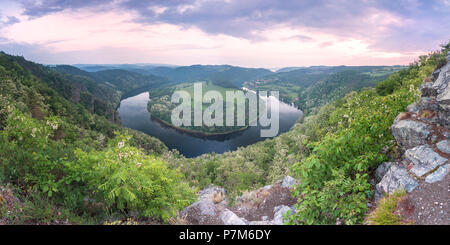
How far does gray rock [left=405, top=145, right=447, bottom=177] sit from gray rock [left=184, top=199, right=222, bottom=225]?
5.35m

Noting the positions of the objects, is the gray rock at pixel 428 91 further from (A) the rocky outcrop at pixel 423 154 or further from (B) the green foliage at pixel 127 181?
(B) the green foliage at pixel 127 181

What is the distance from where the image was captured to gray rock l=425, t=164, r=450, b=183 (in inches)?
173

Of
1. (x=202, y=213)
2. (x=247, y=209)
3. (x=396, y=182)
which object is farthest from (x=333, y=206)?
(x=247, y=209)

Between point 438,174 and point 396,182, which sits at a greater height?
point 438,174

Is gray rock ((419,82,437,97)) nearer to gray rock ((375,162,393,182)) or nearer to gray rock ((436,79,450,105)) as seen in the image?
gray rock ((436,79,450,105))

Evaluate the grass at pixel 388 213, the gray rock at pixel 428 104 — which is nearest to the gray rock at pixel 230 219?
the grass at pixel 388 213

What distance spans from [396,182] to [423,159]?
3.40ft

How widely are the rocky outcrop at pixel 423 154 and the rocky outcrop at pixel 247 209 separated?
8.09 feet

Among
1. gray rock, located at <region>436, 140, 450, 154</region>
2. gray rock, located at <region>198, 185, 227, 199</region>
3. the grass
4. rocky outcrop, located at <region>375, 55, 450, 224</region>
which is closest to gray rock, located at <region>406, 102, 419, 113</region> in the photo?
rocky outcrop, located at <region>375, 55, 450, 224</region>

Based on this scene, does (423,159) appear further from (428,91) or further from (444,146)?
(428,91)

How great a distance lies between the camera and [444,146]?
195 inches

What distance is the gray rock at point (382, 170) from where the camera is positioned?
5445 millimetres
